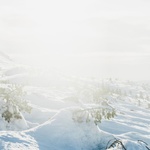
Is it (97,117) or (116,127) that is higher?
(97,117)

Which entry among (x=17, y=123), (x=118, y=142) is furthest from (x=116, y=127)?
(x=118, y=142)

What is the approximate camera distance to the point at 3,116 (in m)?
11.2

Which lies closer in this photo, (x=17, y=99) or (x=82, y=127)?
(x=82, y=127)

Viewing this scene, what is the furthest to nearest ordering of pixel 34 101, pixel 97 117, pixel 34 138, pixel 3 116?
1. pixel 34 101
2. pixel 3 116
3. pixel 97 117
4. pixel 34 138

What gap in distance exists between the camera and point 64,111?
9781mm

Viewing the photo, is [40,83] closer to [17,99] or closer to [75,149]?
[17,99]

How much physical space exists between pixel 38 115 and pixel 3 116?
4436 mm

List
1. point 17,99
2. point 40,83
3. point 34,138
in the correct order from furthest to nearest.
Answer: point 40,83, point 17,99, point 34,138

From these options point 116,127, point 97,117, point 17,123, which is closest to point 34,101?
point 116,127

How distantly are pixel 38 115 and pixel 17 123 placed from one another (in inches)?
164

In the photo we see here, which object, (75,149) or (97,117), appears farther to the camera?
(97,117)

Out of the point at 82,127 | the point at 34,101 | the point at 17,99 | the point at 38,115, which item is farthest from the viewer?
the point at 34,101

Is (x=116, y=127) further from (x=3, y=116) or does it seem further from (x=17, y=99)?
(x=3, y=116)

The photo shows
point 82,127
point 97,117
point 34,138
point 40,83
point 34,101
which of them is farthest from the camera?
point 40,83
